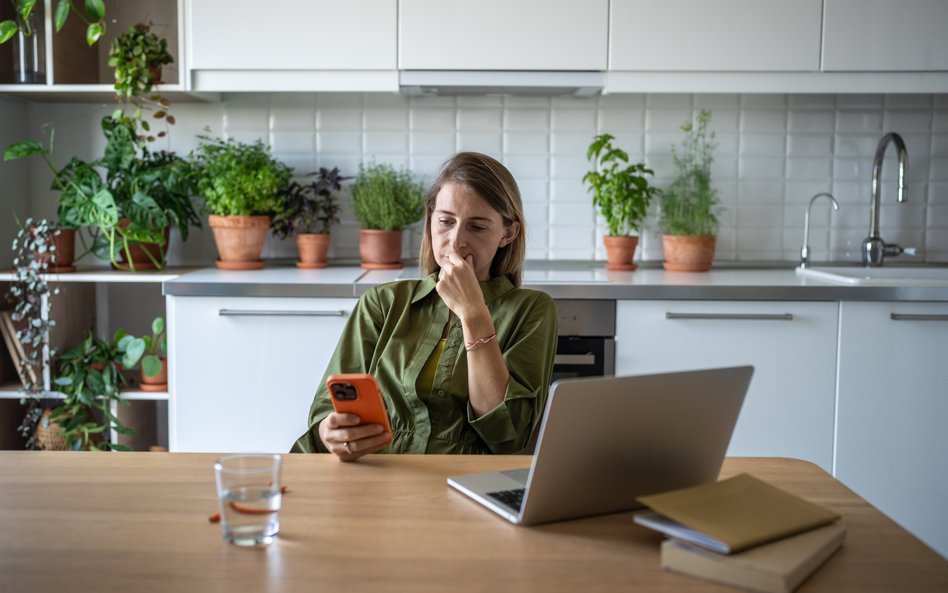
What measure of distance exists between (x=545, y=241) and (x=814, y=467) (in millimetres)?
2106

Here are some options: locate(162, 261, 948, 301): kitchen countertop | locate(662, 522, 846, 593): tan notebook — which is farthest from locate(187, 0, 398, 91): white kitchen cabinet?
locate(662, 522, 846, 593): tan notebook

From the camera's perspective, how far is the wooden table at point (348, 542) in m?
0.95

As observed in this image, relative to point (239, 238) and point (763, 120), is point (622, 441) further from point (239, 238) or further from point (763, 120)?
point (763, 120)

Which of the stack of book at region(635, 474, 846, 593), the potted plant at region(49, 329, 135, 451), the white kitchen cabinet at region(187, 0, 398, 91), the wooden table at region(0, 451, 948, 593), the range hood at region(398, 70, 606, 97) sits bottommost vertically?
the potted plant at region(49, 329, 135, 451)

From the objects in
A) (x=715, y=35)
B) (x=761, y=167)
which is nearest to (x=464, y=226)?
(x=715, y=35)

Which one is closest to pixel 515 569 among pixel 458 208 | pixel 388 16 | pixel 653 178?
pixel 458 208

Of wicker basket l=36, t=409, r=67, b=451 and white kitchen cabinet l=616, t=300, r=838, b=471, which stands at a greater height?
white kitchen cabinet l=616, t=300, r=838, b=471

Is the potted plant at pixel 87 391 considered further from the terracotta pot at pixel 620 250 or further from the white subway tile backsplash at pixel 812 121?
the white subway tile backsplash at pixel 812 121

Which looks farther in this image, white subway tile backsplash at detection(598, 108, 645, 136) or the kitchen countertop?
white subway tile backsplash at detection(598, 108, 645, 136)

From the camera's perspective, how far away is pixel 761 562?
93cm

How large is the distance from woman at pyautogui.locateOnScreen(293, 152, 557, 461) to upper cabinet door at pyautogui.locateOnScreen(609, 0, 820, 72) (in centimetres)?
126

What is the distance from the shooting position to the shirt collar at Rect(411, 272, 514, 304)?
193cm

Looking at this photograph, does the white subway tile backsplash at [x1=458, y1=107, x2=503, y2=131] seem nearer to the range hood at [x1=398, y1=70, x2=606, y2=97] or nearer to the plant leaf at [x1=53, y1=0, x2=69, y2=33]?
the range hood at [x1=398, y1=70, x2=606, y2=97]

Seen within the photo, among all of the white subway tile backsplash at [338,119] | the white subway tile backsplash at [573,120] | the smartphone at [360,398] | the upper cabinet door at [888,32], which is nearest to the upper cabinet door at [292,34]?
the white subway tile backsplash at [338,119]
